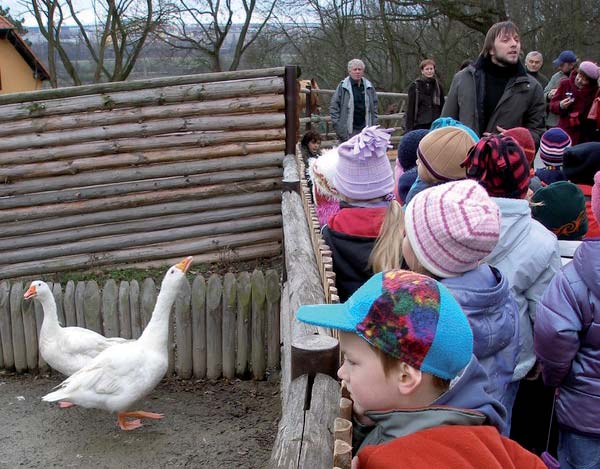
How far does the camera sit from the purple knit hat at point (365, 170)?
10.4 ft

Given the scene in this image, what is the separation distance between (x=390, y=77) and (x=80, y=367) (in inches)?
941

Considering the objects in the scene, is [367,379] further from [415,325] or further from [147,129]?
[147,129]

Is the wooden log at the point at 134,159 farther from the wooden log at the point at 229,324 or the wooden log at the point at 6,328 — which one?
the wooden log at the point at 229,324

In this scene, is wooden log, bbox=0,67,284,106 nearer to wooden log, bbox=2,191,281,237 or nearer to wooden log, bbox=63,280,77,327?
wooden log, bbox=2,191,281,237

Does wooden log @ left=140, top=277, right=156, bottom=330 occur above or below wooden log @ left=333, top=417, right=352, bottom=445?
below

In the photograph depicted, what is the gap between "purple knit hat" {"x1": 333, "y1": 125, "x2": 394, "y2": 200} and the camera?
3.18m

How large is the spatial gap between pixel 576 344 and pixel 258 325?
3.35m

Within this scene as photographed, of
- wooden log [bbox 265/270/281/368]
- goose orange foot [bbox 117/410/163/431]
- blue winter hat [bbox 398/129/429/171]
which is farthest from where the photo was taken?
wooden log [bbox 265/270/281/368]

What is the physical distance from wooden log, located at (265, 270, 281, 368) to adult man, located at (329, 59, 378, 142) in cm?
510

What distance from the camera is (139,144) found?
25.7ft

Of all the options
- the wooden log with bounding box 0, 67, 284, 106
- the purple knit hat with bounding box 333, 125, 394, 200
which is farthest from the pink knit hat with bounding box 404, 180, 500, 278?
the wooden log with bounding box 0, 67, 284, 106

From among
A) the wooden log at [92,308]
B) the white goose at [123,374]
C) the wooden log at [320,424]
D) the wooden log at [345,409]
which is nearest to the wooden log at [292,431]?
the wooden log at [320,424]

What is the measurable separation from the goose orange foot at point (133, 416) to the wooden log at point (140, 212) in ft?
11.6

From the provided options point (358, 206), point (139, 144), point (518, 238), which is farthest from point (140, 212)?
point (518, 238)
